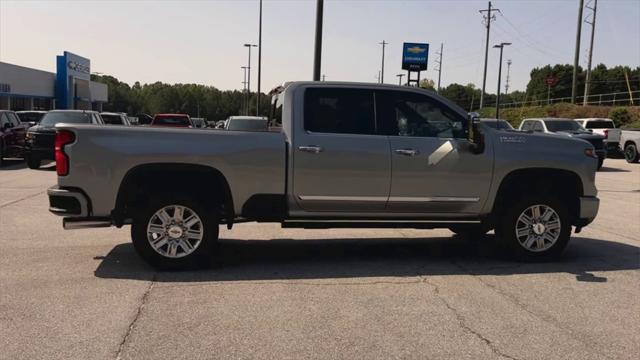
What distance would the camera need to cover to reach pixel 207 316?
4.81 meters

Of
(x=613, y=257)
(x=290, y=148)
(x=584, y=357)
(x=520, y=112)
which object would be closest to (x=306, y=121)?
(x=290, y=148)

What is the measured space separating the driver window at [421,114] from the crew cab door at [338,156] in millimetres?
219

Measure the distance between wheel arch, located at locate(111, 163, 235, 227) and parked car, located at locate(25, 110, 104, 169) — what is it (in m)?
10.2

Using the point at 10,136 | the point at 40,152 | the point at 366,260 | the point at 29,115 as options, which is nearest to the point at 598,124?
the point at 40,152

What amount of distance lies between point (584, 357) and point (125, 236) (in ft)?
19.8

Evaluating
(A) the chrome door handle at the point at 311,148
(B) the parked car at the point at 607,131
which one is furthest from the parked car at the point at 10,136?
(B) the parked car at the point at 607,131

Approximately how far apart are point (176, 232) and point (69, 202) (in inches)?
43.4

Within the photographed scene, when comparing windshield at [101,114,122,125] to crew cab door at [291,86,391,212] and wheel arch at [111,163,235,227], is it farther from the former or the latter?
crew cab door at [291,86,391,212]

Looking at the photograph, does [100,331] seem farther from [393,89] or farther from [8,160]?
[8,160]

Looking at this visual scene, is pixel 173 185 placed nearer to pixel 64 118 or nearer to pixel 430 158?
pixel 430 158

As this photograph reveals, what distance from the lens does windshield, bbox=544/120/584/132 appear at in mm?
22234

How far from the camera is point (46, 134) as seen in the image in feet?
54.5

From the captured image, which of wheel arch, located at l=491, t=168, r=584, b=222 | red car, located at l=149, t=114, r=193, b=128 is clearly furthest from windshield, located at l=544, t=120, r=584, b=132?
wheel arch, located at l=491, t=168, r=584, b=222

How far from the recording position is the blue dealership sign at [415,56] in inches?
1212
